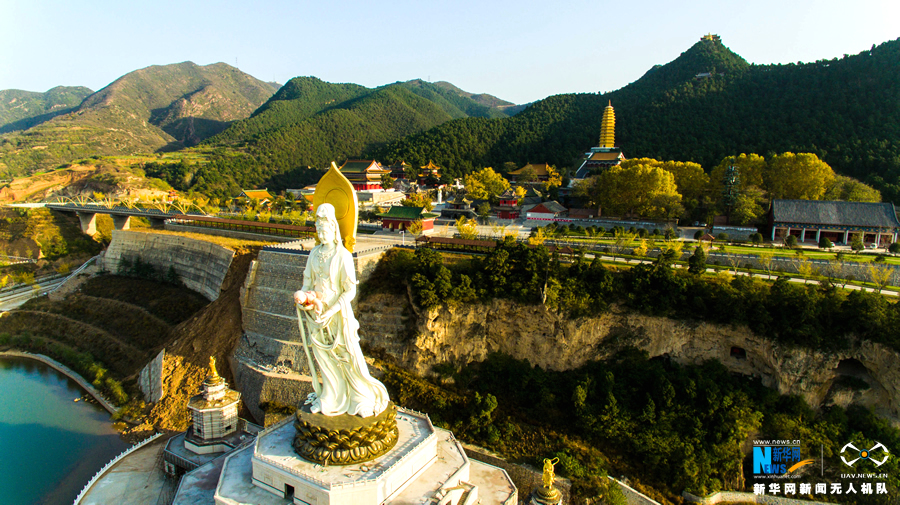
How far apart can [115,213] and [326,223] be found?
39415mm

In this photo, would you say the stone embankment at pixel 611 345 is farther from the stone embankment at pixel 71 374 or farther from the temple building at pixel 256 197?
the temple building at pixel 256 197

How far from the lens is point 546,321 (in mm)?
20984

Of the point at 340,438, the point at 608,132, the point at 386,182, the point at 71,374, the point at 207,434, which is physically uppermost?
the point at 608,132

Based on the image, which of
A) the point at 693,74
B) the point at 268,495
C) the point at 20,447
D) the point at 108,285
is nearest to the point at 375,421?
the point at 268,495

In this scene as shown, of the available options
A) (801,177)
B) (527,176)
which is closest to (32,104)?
(527,176)

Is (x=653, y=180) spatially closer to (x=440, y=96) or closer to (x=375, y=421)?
(x=375, y=421)

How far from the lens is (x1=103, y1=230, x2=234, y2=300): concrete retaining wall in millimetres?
27811

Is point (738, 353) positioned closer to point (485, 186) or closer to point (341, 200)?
point (341, 200)

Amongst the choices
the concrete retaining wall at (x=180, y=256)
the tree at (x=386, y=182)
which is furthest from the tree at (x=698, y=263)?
the tree at (x=386, y=182)

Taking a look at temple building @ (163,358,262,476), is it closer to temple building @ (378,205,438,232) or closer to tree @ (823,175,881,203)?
temple building @ (378,205,438,232)

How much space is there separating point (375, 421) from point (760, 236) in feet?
84.3

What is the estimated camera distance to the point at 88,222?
144ft

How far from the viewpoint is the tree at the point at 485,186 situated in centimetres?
4178

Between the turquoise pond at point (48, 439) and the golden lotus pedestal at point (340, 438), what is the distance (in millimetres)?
11261
